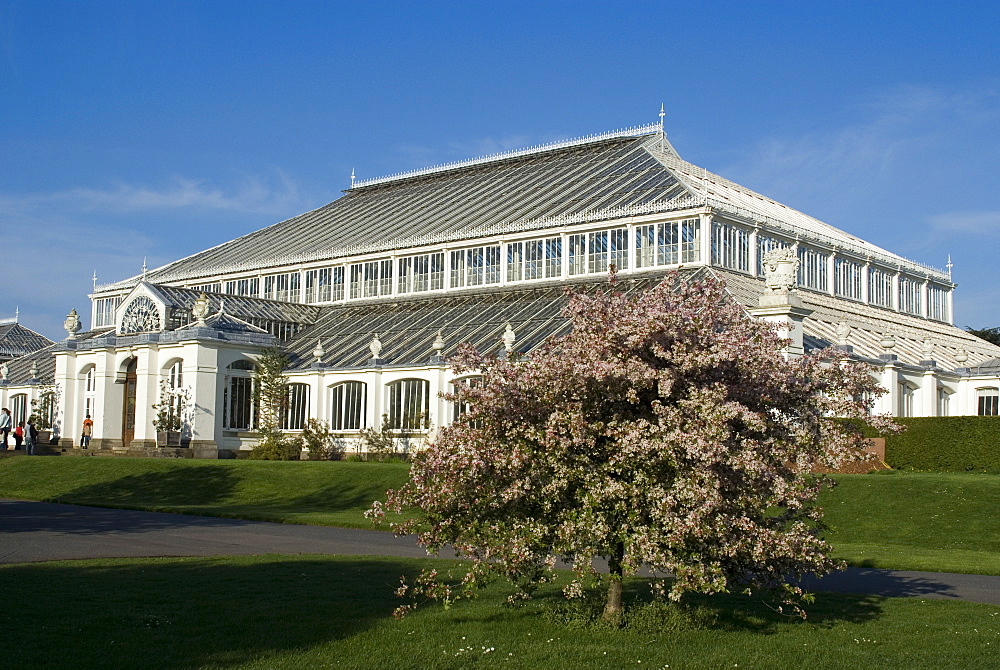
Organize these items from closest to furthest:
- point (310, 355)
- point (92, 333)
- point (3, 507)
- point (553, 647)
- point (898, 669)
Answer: point (898, 669), point (553, 647), point (3, 507), point (310, 355), point (92, 333)

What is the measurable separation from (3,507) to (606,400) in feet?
79.2

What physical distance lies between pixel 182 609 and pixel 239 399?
1545 inches

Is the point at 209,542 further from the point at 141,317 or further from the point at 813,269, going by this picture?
the point at 813,269

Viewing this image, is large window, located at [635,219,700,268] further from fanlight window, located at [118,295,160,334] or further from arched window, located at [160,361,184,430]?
fanlight window, located at [118,295,160,334]

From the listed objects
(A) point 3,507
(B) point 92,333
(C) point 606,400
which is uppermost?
(B) point 92,333

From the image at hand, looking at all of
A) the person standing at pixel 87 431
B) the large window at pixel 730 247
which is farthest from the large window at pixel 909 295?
the person standing at pixel 87 431

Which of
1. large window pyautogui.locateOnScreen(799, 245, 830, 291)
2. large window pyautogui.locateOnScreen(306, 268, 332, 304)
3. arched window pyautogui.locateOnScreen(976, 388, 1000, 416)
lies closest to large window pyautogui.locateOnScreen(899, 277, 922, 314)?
large window pyautogui.locateOnScreen(799, 245, 830, 291)

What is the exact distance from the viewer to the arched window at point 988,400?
49.2 meters

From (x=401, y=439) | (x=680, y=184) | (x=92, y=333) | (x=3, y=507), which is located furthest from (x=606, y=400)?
(x=92, y=333)

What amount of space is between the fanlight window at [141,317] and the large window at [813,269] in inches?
1267

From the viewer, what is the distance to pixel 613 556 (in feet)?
41.3

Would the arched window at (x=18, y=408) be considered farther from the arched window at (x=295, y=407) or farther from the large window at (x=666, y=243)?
the large window at (x=666, y=243)

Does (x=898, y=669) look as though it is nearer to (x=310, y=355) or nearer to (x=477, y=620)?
(x=477, y=620)

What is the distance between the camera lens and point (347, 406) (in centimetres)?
4997
